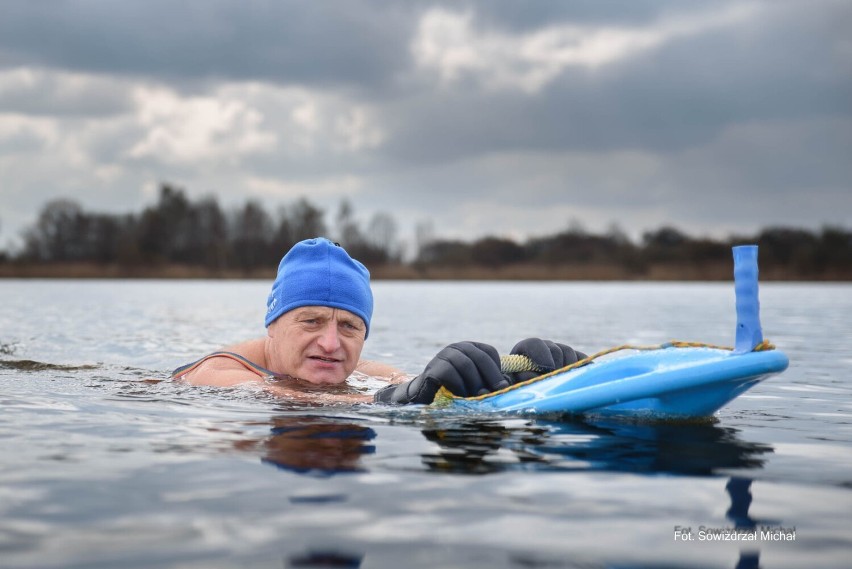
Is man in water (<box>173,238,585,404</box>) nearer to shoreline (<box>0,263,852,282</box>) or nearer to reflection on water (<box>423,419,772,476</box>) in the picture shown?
reflection on water (<box>423,419,772,476</box>)

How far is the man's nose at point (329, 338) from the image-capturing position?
5.79m

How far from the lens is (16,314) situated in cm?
2039

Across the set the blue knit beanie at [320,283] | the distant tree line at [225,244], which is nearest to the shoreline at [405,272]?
the distant tree line at [225,244]

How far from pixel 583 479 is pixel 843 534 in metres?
1.03

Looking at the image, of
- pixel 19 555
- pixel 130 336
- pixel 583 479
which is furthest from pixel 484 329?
pixel 19 555

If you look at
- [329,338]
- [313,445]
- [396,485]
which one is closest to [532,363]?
[329,338]

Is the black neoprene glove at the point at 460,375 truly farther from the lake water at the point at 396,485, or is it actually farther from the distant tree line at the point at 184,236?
the distant tree line at the point at 184,236

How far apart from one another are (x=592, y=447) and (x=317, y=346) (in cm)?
239

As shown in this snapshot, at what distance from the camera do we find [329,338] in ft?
19.3

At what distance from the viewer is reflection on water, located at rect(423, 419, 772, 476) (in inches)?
148

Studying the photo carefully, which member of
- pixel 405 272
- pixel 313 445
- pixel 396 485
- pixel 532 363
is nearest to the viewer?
pixel 396 485

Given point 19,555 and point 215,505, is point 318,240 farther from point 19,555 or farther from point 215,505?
point 19,555

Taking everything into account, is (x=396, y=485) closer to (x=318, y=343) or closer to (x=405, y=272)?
(x=318, y=343)

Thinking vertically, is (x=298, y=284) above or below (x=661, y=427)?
above
